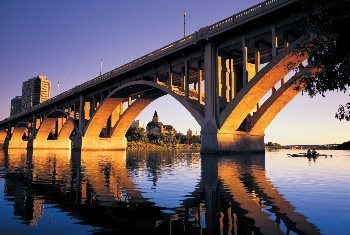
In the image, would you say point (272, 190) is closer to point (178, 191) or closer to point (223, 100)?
point (178, 191)

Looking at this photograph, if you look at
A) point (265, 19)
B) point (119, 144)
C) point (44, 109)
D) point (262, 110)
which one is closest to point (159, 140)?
point (44, 109)

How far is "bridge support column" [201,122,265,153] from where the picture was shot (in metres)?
35.5

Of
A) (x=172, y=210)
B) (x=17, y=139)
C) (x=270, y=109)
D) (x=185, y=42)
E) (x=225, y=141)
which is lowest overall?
(x=172, y=210)

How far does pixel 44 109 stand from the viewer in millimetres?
84188

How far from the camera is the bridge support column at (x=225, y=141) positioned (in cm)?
3550

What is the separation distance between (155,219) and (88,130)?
195 feet

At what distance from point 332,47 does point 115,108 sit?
53960 mm

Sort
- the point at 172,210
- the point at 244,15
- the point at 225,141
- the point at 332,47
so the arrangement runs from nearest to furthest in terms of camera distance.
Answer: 1. the point at 172,210
2. the point at 332,47
3. the point at 244,15
4. the point at 225,141

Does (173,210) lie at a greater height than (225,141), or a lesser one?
lesser

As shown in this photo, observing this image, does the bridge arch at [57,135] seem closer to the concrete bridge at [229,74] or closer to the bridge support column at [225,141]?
the concrete bridge at [229,74]

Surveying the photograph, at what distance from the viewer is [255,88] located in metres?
33.5

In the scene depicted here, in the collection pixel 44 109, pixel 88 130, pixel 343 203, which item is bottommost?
pixel 343 203

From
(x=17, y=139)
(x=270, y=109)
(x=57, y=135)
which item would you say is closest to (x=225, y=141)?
(x=270, y=109)

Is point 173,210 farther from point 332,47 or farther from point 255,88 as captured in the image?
point 255,88
